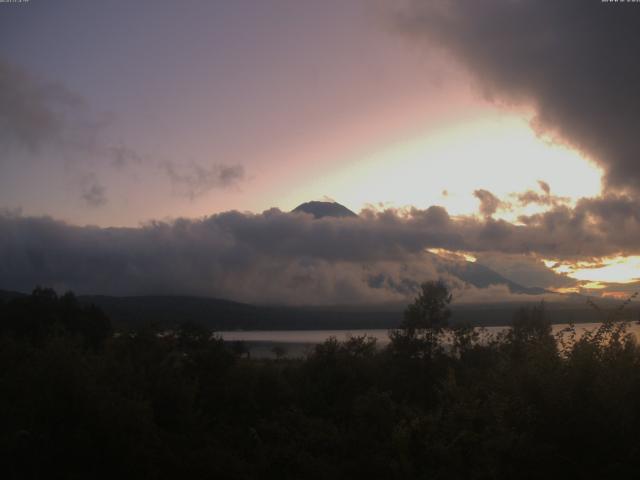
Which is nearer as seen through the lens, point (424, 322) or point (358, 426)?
point (358, 426)

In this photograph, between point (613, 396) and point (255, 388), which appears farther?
point (255, 388)

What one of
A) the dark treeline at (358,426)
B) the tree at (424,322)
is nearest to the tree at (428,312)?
the tree at (424,322)

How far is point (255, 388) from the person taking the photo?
101ft

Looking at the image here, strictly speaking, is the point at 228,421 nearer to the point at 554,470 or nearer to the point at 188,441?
the point at 188,441

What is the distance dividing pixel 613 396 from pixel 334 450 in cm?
921

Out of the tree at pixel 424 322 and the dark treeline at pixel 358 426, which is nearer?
the dark treeline at pixel 358 426

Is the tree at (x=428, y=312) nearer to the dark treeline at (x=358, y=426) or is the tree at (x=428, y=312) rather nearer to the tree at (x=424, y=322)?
the tree at (x=424, y=322)

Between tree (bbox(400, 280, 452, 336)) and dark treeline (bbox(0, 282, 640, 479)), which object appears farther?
tree (bbox(400, 280, 452, 336))

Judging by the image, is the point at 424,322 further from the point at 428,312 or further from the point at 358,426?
the point at 358,426

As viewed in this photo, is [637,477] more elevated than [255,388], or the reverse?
[637,477]

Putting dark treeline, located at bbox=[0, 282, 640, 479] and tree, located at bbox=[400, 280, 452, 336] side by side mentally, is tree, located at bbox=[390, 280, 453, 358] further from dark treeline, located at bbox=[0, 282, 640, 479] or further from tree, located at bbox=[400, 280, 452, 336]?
dark treeline, located at bbox=[0, 282, 640, 479]

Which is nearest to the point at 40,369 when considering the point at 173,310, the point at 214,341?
the point at 214,341

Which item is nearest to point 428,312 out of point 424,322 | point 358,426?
point 424,322

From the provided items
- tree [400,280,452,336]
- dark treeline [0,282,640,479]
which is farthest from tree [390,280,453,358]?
dark treeline [0,282,640,479]
